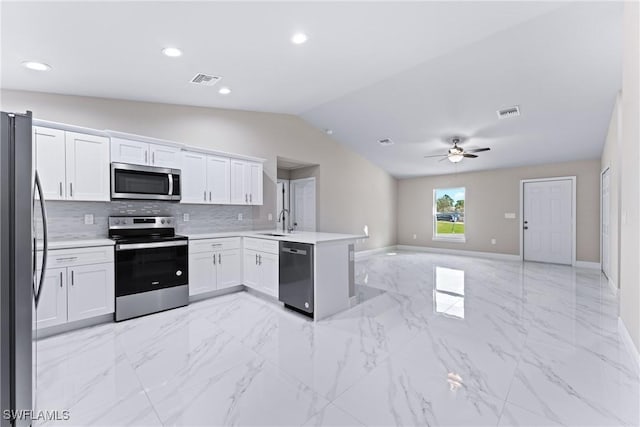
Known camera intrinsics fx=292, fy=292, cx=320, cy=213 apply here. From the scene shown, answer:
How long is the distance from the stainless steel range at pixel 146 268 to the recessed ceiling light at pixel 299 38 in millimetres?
2599

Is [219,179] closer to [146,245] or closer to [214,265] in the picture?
[214,265]

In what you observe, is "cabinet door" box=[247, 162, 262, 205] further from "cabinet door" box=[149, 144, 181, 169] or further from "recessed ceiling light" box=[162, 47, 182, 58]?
"recessed ceiling light" box=[162, 47, 182, 58]

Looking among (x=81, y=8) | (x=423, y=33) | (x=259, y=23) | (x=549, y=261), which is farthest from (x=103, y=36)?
(x=549, y=261)

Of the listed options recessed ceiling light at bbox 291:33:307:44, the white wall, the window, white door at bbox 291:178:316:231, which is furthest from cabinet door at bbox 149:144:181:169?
the window

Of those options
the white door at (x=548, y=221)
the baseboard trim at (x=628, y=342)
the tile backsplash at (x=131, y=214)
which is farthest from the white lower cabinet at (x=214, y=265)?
the white door at (x=548, y=221)

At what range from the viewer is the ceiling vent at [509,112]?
14.8ft

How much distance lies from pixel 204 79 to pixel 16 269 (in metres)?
2.83

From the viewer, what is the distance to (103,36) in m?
2.46

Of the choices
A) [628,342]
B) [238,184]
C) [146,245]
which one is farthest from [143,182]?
[628,342]

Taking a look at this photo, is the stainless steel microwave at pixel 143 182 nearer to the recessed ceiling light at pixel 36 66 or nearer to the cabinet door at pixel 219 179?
the cabinet door at pixel 219 179

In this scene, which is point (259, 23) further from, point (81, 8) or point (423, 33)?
point (423, 33)

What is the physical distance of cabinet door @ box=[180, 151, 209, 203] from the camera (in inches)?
157

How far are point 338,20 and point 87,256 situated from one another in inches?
132

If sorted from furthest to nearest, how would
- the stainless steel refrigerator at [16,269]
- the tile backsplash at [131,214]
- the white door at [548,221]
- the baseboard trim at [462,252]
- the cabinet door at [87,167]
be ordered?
the baseboard trim at [462,252], the white door at [548,221], the tile backsplash at [131,214], the cabinet door at [87,167], the stainless steel refrigerator at [16,269]
